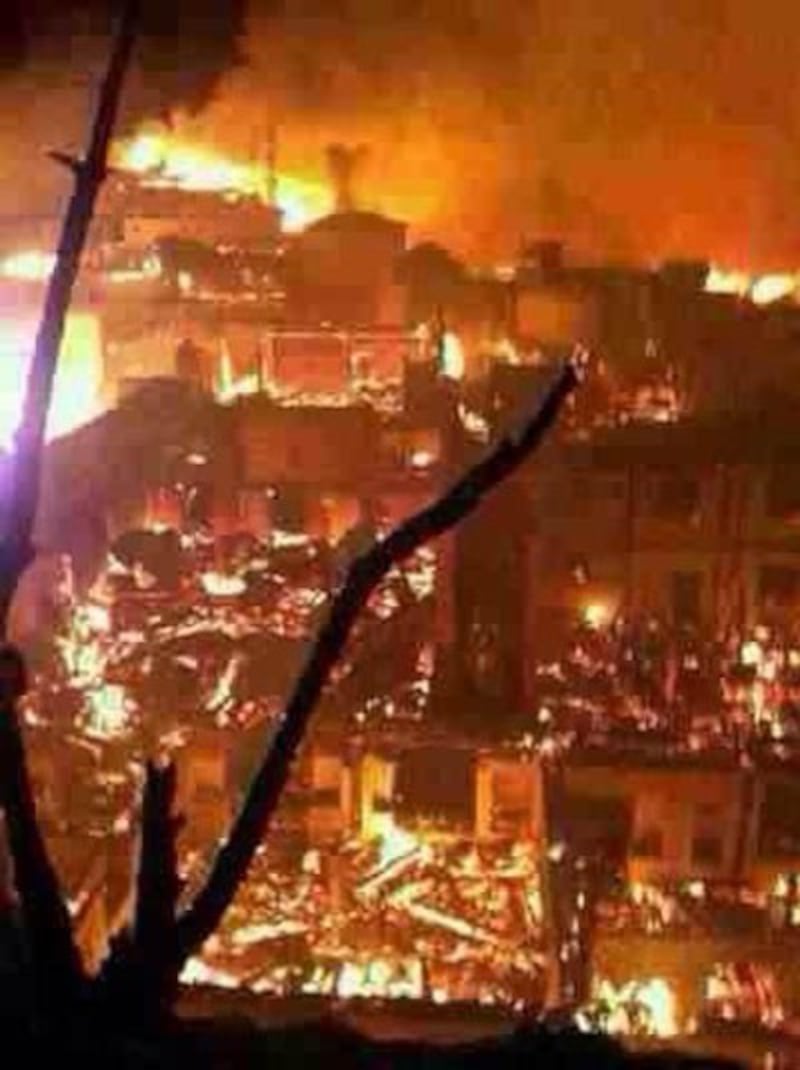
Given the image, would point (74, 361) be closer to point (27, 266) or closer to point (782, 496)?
point (27, 266)

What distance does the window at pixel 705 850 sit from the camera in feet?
41.9

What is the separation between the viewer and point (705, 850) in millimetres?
12758

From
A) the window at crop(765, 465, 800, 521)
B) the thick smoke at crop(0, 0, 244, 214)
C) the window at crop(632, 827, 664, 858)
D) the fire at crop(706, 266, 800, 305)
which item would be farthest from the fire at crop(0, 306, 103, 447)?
the fire at crop(706, 266, 800, 305)

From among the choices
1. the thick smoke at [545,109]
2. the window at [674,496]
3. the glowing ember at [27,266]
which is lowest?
the window at [674,496]

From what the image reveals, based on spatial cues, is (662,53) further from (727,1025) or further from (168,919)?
(168,919)

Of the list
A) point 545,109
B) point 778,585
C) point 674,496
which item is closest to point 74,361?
point 674,496

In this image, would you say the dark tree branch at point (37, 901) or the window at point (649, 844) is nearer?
the dark tree branch at point (37, 901)

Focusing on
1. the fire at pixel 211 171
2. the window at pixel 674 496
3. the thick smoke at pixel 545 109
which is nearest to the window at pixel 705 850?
the window at pixel 674 496

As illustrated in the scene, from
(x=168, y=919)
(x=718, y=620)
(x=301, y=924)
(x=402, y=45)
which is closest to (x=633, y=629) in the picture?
(x=718, y=620)

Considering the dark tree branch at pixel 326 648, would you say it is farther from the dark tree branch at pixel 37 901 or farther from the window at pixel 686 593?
the window at pixel 686 593

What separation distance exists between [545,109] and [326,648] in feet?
109

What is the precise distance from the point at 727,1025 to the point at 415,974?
207 centimetres

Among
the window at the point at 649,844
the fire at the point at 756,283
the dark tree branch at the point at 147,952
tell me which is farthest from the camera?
the fire at the point at 756,283

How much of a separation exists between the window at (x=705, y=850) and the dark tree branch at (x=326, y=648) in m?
10.8
